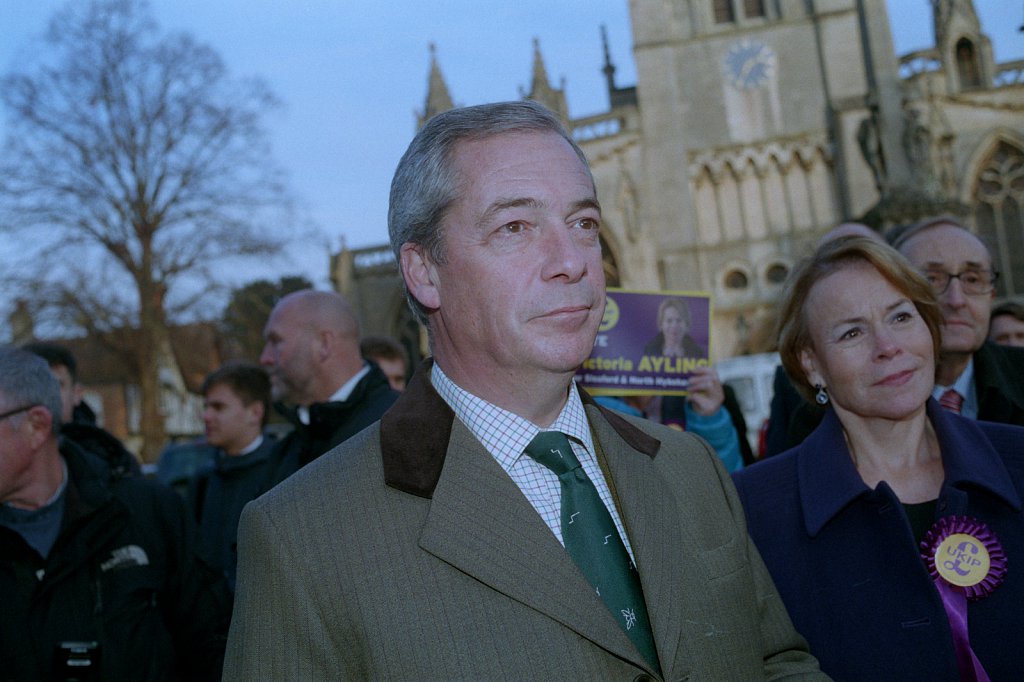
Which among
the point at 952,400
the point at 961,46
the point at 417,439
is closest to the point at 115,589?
the point at 417,439

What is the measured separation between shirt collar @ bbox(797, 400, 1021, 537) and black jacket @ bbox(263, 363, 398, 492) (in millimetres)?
2095

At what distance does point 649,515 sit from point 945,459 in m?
1.18

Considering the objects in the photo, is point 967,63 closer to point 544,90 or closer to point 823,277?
point 544,90

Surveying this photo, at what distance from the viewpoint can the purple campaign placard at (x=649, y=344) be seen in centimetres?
485

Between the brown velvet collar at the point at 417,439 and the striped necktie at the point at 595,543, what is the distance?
0.69 feet

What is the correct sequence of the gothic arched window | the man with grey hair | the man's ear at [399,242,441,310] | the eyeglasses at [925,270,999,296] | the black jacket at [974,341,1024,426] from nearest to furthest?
the man with grey hair
the man's ear at [399,242,441,310]
the black jacket at [974,341,1024,426]
the eyeglasses at [925,270,999,296]
the gothic arched window

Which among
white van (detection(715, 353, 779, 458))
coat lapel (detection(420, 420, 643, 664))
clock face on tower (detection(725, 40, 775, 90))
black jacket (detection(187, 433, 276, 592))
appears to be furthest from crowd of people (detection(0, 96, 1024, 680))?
clock face on tower (detection(725, 40, 775, 90))

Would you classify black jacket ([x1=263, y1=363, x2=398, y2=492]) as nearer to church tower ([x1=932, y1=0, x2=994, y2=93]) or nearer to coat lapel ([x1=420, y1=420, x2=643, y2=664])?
coat lapel ([x1=420, y1=420, x2=643, y2=664])

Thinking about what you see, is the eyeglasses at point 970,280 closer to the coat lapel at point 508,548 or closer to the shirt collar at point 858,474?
the shirt collar at point 858,474

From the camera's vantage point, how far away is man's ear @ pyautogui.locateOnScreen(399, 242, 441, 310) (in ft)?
6.92

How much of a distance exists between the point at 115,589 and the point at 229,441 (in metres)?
3.01

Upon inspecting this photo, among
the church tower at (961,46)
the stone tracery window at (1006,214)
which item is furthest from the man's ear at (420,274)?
the church tower at (961,46)

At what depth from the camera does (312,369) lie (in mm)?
4805

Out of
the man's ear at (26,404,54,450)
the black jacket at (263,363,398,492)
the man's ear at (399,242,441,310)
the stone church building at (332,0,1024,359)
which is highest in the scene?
the stone church building at (332,0,1024,359)
